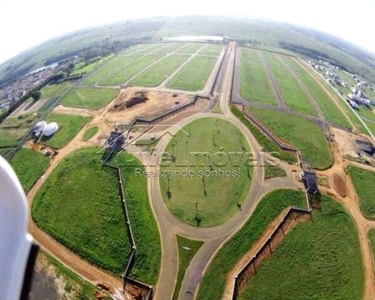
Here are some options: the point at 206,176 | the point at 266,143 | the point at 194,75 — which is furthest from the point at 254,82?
the point at 206,176

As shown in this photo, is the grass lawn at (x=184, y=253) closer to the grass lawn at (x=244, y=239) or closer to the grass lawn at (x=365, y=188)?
the grass lawn at (x=244, y=239)

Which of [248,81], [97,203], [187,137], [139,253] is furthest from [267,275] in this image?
[248,81]

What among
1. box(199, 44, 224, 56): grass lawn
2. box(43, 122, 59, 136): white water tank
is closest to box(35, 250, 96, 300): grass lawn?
box(43, 122, 59, 136): white water tank

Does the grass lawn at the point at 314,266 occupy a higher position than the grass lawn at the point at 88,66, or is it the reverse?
the grass lawn at the point at 88,66

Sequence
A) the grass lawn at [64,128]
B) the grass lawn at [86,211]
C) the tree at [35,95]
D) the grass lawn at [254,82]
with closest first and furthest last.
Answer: the grass lawn at [86,211], the grass lawn at [64,128], the grass lawn at [254,82], the tree at [35,95]

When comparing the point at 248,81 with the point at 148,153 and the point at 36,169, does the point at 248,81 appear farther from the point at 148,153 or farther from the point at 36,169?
the point at 36,169

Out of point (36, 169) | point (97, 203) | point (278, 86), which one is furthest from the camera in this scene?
point (278, 86)

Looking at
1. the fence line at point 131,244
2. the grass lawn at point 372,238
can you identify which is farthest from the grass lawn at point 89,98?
the grass lawn at point 372,238
